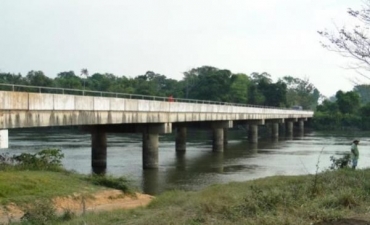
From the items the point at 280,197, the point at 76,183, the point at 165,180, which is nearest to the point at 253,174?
the point at 165,180

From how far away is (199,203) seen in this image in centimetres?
1141

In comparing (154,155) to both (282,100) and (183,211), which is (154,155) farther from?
(282,100)

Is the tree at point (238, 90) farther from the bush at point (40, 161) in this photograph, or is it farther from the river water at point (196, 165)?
the bush at point (40, 161)

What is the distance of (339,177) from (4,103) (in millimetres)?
11818

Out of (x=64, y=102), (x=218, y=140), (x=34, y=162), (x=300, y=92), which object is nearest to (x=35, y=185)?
(x=34, y=162)

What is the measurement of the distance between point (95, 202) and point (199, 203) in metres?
7.61

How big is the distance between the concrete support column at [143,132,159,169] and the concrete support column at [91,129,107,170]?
281cm

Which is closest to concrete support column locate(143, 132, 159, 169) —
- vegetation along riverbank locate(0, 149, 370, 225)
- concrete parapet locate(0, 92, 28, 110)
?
vegetation along riverbank locate(0, 149, 370, 225)

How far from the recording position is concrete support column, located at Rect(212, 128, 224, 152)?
47328 millimetres

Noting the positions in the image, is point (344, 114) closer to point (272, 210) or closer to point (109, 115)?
point (109, 115)

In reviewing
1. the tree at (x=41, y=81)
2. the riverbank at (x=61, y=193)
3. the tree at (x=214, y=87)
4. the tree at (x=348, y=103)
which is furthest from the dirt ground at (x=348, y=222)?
the tree at (x=348, y=103)

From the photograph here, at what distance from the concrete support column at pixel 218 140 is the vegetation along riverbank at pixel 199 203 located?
2763 centimetres

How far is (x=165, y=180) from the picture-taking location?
27.9m

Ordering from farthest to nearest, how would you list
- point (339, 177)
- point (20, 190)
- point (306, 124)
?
point (306, 124) → point (20, 190) → point (339, 177)
